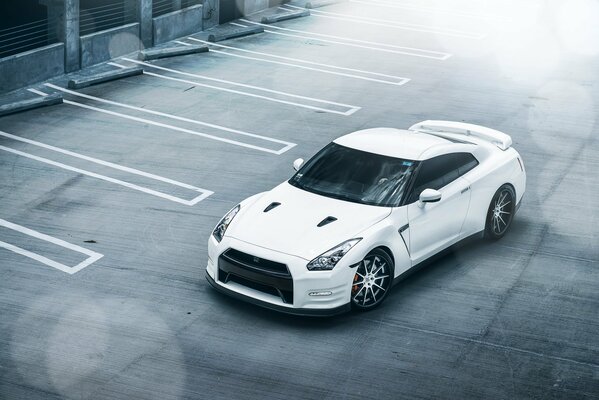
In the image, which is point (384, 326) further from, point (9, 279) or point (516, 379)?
point (9, 279)

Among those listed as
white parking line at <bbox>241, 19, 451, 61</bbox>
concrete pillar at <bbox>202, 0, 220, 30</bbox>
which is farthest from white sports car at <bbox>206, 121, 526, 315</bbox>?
concrete pillar at <bbox>202, 0, 220, 30</bbox>

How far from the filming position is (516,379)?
8508 mm

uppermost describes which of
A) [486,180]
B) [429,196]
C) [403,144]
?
[403,144]

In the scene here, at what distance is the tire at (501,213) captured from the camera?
1140 cm

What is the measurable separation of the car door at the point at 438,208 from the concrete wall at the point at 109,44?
1184cm

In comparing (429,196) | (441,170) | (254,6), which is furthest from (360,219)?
(254,6)

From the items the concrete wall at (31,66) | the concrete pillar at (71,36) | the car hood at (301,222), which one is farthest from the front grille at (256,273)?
the concrete pillar at (71,36)

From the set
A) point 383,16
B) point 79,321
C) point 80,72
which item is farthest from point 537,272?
point 383,16

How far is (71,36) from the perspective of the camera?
2006 centimetres

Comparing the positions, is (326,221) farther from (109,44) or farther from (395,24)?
(395,24)

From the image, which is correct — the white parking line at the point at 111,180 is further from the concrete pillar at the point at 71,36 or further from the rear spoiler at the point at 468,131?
the concrete pillar at the point at 71,36

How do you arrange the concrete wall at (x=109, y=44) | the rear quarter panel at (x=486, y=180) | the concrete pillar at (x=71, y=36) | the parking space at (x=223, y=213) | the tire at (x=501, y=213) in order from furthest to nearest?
the concrete wall at (x=109, y=44) < the concrete pillar at (x=71, y=36) < the tire at (x=501, y=213) < the rear quarter panel at (x=486, y=180) < the parking space at (x=223, y=213)

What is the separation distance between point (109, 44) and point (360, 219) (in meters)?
13.1

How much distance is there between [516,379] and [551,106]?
10728 mm
